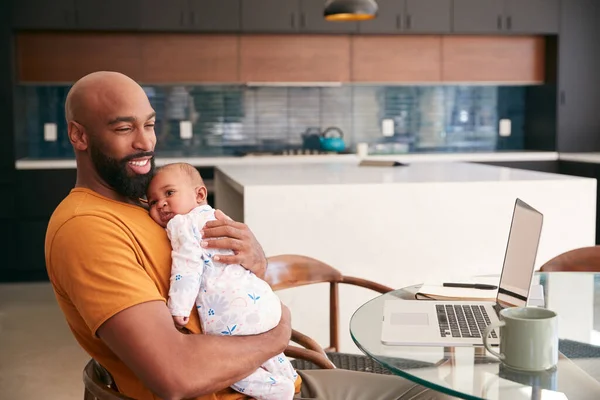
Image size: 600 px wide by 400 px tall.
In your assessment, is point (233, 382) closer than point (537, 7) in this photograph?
Yes

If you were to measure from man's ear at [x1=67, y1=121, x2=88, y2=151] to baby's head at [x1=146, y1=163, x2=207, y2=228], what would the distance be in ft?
0.50

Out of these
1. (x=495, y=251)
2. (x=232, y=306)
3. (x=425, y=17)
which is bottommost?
(x=495, y=251)

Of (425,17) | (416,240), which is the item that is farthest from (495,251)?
(425,17)

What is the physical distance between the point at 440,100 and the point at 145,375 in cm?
606

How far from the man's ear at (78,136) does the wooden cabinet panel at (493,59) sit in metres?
5.54

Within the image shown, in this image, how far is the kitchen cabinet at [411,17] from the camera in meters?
6.52

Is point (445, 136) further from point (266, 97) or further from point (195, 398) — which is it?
point (195, 398)

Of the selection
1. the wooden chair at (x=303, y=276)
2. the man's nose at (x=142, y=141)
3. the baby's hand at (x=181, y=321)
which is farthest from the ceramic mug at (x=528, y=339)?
the wooden chair at (x=303, y=276)

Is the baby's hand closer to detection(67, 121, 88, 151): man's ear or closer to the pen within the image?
detection(67, 121, 88, 151): man's ear

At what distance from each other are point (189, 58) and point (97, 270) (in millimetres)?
5203

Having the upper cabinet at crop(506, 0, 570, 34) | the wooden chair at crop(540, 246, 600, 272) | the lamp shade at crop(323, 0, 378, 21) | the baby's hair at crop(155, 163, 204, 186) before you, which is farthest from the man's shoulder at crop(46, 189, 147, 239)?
the upper cabinet at crop(506, 0, 570, 34)

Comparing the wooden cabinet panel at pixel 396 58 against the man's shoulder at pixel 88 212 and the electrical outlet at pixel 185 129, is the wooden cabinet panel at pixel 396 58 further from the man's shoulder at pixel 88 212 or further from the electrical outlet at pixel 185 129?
the man's shoulder at pixel 88 212

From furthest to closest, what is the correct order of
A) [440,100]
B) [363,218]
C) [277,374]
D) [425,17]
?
[440,100]
[425,17]
[363,218]
[277,374]

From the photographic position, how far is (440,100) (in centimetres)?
716
